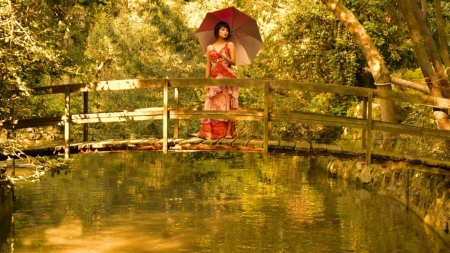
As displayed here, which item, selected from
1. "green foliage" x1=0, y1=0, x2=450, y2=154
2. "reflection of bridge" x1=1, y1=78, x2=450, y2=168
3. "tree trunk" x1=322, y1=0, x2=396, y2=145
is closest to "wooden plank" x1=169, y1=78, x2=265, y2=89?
"reflection of bridge" x1=1, y1=78, x2=450, y2=168

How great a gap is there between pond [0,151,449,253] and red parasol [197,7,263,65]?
3449 mm

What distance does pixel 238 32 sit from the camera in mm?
14602

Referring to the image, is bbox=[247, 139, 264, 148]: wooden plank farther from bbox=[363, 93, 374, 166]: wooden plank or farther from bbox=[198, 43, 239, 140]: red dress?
bbox=[363, 93, 374, 166]: wooden plank

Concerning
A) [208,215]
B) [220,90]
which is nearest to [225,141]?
[220,90]

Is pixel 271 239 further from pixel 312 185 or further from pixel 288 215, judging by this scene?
pixel 312 185

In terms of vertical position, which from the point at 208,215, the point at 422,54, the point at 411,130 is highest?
the point at 422,54

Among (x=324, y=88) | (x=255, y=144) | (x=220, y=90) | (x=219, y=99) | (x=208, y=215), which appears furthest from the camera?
(x=208, y=215)

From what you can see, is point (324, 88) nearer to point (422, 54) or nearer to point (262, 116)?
point (262, 116)

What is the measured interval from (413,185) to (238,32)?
609 cm

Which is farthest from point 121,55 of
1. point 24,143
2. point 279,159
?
point 24,143

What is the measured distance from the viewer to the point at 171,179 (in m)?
24.1

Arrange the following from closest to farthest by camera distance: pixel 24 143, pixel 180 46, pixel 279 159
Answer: pixel 24 143, pixel 180 46, pixel 279 159

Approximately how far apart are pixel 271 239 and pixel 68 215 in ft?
15.8

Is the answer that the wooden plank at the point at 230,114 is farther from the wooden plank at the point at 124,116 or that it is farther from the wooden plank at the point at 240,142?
the wooden plank at the point at 124,116
